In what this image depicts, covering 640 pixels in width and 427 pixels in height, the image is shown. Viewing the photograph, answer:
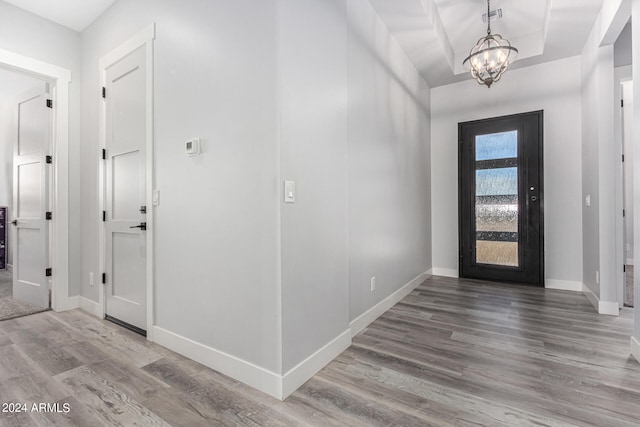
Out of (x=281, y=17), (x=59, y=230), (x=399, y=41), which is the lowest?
(x=59, y=230)

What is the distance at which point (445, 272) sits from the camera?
476cm

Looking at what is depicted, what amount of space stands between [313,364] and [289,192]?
113 cm

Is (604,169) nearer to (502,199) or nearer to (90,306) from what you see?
(502,199)

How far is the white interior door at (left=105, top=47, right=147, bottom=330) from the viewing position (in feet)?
8.45

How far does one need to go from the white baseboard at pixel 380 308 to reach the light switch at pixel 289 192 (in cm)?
132

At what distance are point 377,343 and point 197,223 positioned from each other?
65.6 inches

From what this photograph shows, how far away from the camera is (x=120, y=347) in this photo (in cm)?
233

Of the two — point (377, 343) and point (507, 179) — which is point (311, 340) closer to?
point (377, 343)

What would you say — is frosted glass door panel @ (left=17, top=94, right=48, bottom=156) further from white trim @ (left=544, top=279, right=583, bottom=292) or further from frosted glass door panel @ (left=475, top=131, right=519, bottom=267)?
white trim @ (left=544, top=279, right=583, bottom=292)

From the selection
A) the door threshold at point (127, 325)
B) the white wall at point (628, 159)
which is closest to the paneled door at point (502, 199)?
the white wall at point (628, 159)

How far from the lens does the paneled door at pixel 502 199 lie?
4125mm

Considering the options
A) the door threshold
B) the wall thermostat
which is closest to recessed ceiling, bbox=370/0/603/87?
the wall thermostat

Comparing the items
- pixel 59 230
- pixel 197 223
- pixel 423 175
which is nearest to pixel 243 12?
pixel 197 223

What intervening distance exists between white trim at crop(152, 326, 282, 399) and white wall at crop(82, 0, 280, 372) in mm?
41
